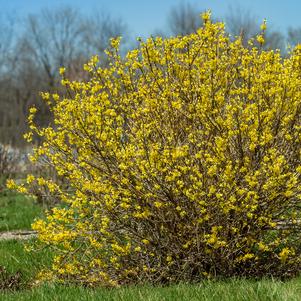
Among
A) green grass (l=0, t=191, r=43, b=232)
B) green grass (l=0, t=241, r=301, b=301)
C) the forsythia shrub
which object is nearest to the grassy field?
green grass (l=0, t=241, r=301, b=301)

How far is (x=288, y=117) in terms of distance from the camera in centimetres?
469

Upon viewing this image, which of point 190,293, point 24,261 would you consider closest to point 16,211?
point 24,261

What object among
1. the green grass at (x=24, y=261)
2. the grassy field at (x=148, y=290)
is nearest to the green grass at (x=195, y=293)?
the grassy field at (x=148, y=290)

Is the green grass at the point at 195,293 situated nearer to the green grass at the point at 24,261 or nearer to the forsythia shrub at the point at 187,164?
the forsythia shrub at the point at 187,164

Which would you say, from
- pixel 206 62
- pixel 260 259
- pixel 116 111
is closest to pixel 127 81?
pixel 116 111

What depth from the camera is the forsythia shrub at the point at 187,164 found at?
4.65 metres

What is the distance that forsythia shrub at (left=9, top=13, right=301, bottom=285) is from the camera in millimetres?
4648

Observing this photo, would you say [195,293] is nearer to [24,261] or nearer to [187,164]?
[187,164]

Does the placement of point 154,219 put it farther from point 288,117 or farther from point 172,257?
point 288,117

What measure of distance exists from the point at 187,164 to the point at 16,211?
6505 mm

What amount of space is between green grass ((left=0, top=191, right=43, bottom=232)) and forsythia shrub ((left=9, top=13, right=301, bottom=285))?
3822mm

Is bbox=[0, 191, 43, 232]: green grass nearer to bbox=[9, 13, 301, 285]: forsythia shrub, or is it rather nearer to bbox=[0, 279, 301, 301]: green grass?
bbox=[9, 13, 301, 285]: forsythia shrub

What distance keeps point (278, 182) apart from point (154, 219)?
1060mm

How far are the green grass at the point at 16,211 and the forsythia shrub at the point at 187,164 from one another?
3.82 meters
